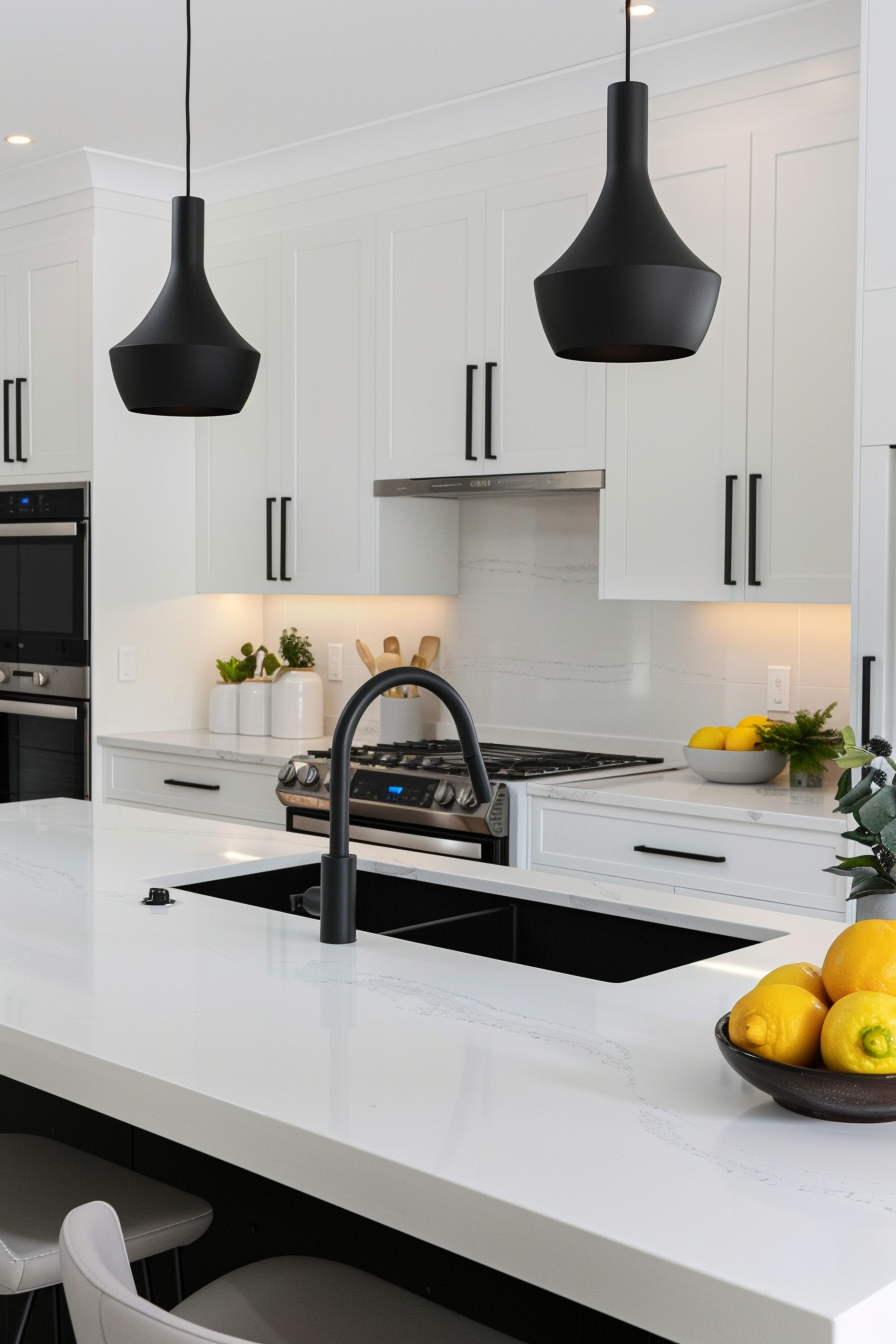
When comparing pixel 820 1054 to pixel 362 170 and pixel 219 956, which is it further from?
pixel 362 170

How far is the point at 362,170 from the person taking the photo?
4203mm

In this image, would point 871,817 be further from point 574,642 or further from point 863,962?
point 574,642

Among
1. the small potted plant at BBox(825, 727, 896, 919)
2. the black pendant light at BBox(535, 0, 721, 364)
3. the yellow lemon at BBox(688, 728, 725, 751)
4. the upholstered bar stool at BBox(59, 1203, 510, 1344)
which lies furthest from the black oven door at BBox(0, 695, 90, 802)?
the small potted plant at BBox(825, 727, 896, 919)

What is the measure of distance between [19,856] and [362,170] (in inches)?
98.2

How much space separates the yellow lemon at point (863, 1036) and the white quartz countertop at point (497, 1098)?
74 mm

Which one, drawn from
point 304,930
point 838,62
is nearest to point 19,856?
point 304,930

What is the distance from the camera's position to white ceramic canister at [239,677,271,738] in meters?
4.64

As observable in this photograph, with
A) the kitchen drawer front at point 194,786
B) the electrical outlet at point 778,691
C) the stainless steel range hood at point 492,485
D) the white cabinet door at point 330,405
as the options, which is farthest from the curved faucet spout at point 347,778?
the white cabinet door at point 330,405

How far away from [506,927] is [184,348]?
1091 mm

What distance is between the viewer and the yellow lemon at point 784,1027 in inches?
49.0

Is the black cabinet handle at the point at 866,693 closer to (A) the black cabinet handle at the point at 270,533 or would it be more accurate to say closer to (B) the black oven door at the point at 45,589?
(A) the black cabinet handle at the point at 270,533

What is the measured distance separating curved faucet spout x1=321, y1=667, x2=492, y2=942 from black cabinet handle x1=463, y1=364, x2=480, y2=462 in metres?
2.13

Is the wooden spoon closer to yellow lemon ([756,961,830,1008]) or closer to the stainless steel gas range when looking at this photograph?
the stainless steel gas range

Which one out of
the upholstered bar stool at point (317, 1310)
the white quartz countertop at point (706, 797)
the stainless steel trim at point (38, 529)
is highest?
the stainless steel trim at point (38, 529)
